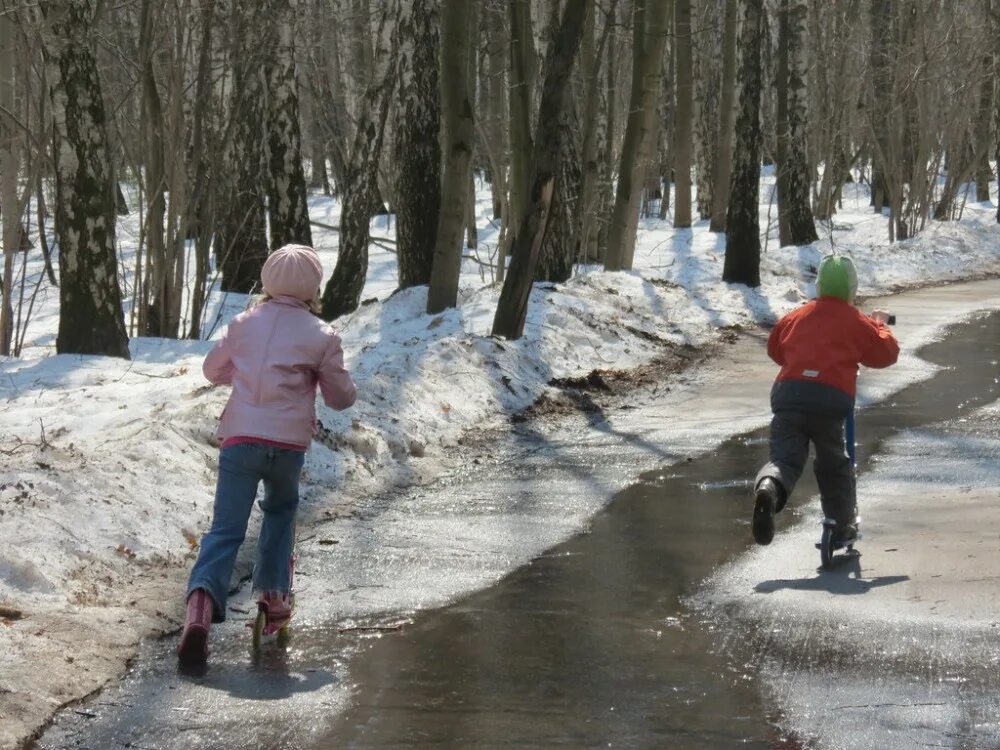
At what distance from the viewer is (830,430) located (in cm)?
652

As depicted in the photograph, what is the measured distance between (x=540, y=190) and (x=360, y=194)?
511cm

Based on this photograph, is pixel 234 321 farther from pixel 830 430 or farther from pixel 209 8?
pixel 209 8

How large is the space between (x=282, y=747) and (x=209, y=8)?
10.1m

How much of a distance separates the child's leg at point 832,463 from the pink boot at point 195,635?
9.94ft

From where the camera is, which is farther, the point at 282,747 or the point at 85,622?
the point at 85,622

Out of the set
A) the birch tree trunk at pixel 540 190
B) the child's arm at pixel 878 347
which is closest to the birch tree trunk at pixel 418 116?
the birch tree trunk at pixel 540 190

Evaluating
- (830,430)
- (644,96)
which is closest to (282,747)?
(830,430)

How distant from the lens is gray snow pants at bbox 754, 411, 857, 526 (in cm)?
643

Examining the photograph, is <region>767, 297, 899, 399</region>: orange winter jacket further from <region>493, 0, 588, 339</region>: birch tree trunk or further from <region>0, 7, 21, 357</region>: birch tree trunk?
<region>0, 7, 21, 357</region>: birch tree trunk

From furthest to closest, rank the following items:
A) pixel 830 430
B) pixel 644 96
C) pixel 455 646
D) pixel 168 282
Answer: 1. pixel 644 96
2. pixel 168 282
3. pixel 830 430
4. pixel 455 646

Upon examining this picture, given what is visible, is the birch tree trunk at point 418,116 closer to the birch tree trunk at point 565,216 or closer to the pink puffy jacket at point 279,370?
the birch tree trunk at point 565,216

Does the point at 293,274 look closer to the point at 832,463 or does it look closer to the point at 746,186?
the point at 832,463

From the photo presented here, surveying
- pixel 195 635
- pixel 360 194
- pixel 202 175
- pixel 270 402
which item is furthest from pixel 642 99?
pixel 195 635

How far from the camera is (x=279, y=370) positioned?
16.9 ft
